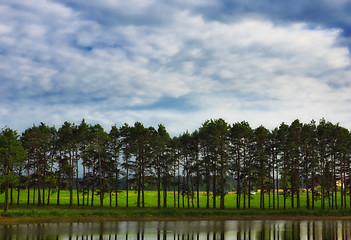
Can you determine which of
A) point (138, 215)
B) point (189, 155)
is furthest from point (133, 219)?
point (189, 155)

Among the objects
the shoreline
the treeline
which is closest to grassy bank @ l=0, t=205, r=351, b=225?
the shoreline

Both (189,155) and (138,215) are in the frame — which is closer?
(138,215)

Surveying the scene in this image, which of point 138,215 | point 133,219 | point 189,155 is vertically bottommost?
point 133,219

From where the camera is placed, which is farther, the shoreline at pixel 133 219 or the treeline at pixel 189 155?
the treeline at pixel 189 155

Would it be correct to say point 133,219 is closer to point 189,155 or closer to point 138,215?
point 138,215

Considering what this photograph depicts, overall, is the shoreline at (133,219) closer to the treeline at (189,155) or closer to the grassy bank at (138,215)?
the grassy bank at (138,215)

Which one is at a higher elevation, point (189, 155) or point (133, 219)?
point (189, 155)

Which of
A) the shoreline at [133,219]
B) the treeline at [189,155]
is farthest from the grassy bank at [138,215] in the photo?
the treeline at [189,155]

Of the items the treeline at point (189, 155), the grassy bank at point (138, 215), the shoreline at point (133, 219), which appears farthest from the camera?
the treeline at point (189, 155)

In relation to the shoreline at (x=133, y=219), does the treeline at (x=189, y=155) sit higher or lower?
higher

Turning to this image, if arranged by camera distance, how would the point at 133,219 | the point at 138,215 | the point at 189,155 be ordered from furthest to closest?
1. the point at 189,155
2. the point at 138,215
3. the point at 133,219

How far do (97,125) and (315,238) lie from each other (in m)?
54.8

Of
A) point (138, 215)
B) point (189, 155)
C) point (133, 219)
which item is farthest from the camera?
point (189, 155)

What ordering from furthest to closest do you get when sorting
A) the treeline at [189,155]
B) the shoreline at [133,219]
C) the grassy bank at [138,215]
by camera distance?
the treeline at [189,155], the grassy bank at [138,215], the shoreline at [133,219]
